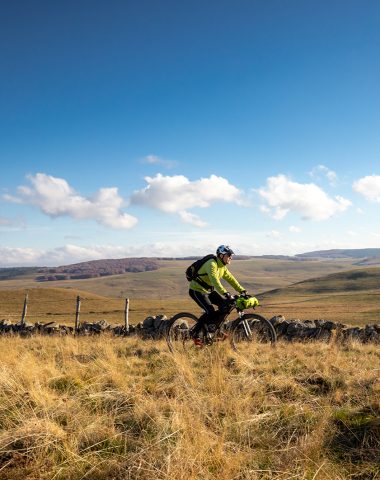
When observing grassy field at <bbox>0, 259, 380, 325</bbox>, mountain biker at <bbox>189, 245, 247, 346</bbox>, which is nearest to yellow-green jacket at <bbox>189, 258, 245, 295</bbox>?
mountain biker at <bbox>189, 245, 247, 346</bbox>

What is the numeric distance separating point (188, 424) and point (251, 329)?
5.73m

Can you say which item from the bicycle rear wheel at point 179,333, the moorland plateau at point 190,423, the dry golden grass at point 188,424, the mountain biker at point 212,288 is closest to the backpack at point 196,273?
the mountain biker at point 212,288

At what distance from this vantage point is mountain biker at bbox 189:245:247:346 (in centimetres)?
934

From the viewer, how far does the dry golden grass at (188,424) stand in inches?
146

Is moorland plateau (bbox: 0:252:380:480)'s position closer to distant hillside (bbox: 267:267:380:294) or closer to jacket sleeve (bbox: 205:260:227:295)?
jacket sleeve (bbox: 205:260:227:295)

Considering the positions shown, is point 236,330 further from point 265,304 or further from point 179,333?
Answer: point 265,304

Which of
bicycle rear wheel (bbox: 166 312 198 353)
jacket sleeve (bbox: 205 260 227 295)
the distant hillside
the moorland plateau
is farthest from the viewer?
the distant hillside

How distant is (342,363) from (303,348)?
2919 millimetres

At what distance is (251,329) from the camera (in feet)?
32.4

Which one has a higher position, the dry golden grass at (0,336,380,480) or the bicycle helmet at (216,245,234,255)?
the bicycle helmet at (216,245,234,255)

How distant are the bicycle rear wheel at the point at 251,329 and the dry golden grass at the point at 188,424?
2.25m

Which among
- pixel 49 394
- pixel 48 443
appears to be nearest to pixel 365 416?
pixel 48 443

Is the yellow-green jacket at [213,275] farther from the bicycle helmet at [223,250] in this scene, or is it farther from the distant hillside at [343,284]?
the distant hillside at [343,284]

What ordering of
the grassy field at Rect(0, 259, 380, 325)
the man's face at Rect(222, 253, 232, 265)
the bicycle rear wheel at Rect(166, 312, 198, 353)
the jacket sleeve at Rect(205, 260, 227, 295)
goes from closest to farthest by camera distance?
the jacket sleeve at Rect(205, 260, 227, 295) < the man's face at Rect(222, 253, 232, 265) < the bicycle rear wheel at Rect(166, 312, 198, 353) < the grassy field at Rect(0, 259, 380, 325)
